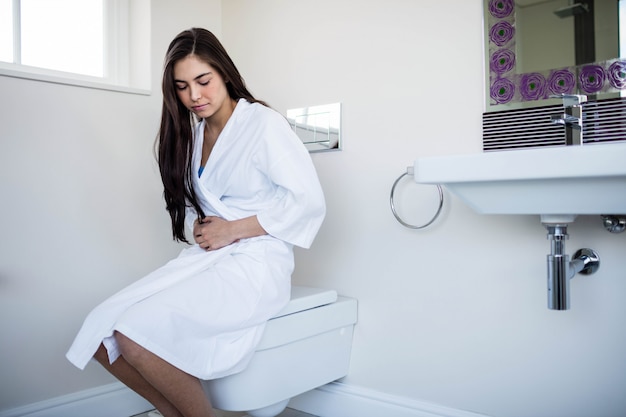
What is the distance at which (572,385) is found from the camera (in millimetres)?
1594

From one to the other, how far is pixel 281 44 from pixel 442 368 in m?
1.28

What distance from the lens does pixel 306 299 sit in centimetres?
182

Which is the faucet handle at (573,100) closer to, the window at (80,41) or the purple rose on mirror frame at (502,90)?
the purple rose on mirror frame at (502,90)

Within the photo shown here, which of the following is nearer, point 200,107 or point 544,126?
point 544,126

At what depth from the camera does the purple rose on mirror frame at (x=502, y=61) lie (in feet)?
5.51

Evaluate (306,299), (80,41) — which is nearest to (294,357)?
(306,299)

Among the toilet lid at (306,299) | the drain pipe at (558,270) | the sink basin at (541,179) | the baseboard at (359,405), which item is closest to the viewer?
the sink basin at (541,179)

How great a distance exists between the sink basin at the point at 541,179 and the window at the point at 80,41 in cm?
131

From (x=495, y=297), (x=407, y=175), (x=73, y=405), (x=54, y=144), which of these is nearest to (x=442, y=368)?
(x=495, y=297)

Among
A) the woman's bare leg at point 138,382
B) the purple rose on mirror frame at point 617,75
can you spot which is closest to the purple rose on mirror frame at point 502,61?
the purple rose on mirror frame at point 617,75

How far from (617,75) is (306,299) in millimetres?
1019

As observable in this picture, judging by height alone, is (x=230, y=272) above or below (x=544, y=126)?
below

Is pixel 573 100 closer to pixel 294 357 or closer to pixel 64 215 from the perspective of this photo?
pixel 294 357

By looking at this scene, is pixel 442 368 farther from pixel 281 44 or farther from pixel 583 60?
pixel 281 44
